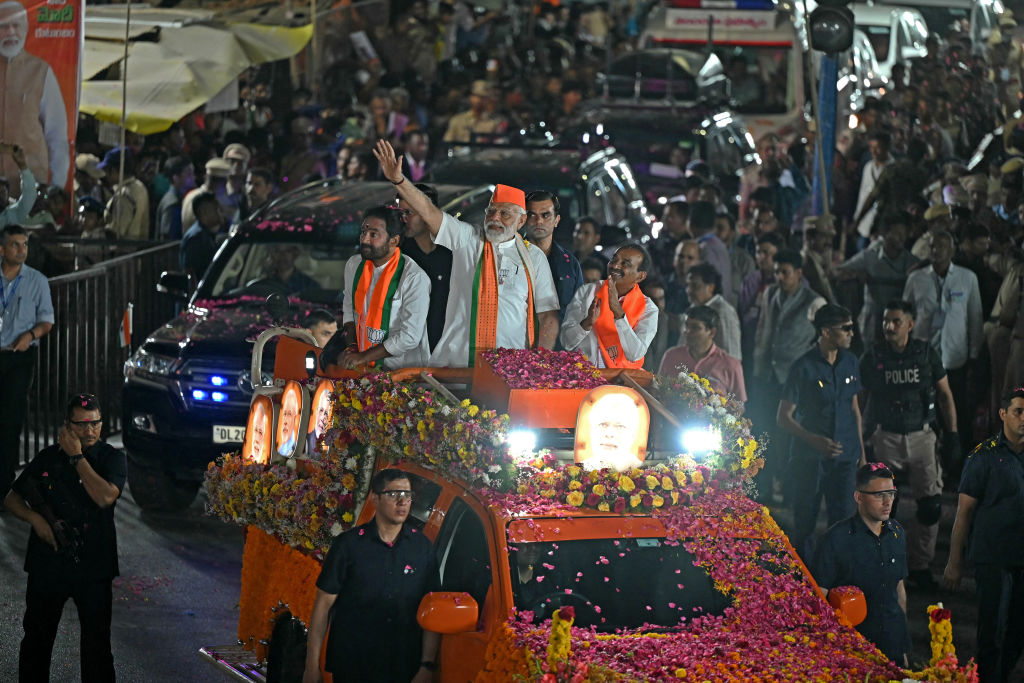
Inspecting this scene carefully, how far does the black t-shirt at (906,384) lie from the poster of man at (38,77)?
7.34 metres

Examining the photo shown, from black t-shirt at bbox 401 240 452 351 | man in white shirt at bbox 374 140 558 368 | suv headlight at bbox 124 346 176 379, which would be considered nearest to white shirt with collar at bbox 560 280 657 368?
man in white shirt at bbox 374 140 558 368

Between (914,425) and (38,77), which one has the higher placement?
(38,77)

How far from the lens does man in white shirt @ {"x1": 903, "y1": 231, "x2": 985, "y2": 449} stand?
13570 mm

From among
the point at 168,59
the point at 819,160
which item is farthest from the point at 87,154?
the point at 819,160

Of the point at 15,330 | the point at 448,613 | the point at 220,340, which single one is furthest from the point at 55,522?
the point at 15,330

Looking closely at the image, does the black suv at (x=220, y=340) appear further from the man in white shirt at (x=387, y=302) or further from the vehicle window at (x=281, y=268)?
the man in white shirt at (x=387, y=302)

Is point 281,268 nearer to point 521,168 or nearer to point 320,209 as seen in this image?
point 320,209

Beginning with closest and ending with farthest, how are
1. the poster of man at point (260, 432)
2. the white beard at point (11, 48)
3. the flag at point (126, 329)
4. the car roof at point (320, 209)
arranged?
1. the poster of man at point (260, 432)
2. the car roof at point (320, 209)
3. the white beard at point (11, 48)
4. the flag at point (126, 329)

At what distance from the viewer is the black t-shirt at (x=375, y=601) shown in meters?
6.64

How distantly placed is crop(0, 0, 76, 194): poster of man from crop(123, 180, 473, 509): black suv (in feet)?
6.92

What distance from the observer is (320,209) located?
13.9 meters

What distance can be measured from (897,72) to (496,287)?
1650 cm

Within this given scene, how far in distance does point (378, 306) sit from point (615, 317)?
1.23 m

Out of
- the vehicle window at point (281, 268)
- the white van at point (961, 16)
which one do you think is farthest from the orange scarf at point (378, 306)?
the white van at point (961, 16)
